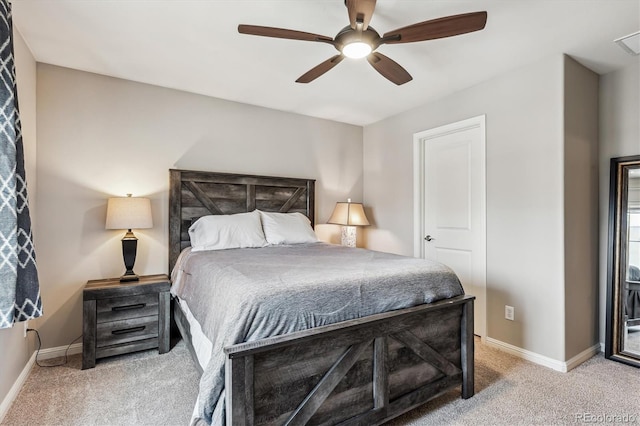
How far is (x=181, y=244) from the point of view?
3.21m

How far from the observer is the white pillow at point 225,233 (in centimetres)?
295

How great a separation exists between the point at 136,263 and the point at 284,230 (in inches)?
56.2

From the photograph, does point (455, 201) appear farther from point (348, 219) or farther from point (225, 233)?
point (225, 233)

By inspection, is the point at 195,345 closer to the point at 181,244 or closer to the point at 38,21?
the point at 181,244

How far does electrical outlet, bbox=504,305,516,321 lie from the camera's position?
9.22ft

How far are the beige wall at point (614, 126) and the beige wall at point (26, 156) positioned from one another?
14.6ft

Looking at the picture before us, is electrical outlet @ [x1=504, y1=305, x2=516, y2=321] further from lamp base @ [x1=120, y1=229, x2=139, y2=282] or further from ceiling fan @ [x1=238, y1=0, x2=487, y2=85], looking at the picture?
lamp base @ [x1=120, y1=229, x2=139, y2=282]

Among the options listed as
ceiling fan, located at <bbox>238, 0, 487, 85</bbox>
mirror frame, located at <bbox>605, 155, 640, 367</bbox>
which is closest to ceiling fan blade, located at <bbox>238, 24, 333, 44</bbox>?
ceiling fan, located at <bbox>238, 0, 487, 85</bbox>

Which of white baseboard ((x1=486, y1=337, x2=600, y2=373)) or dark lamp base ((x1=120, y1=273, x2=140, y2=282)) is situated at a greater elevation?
dark lamp base ((x1=120, y1=273, x2=140, y2=282))

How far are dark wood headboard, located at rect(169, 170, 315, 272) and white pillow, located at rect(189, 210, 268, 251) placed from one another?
0.18 m

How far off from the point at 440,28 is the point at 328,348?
178 centimetres

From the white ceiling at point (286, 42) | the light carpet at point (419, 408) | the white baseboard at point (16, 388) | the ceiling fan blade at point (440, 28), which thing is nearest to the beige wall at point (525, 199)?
the white ceiling at point (286, 42)

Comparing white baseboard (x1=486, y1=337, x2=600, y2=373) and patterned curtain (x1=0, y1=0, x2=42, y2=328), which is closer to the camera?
patterned curtain (x1=0, y1=0, x2=42, y2=328)

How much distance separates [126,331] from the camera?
2.61m
